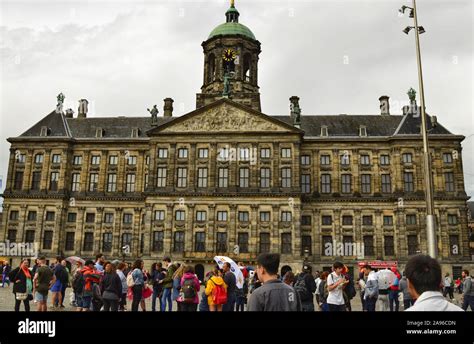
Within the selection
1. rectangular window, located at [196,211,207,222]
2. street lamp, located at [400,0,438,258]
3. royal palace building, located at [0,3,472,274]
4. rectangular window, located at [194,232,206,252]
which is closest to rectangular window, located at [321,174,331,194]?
royal palace building, located at [0,3,472,274]

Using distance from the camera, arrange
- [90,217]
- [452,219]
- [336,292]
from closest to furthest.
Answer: [336,292]
[452,219]
[90,217]

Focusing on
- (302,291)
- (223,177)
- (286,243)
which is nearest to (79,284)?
(302,291)

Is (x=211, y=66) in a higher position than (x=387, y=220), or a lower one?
higher

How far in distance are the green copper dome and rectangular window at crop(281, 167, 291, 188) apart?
58.5ft

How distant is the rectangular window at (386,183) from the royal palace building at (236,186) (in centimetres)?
11

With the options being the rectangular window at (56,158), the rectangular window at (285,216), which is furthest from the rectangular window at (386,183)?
the rectangular window at (56,158)

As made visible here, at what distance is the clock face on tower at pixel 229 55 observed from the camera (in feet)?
176

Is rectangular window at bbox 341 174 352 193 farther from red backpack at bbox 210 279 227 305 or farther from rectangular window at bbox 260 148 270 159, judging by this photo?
red backpack at bbox 210 279 227 305

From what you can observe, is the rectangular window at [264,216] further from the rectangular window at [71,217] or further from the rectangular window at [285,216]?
the rectangular window at [71,217]

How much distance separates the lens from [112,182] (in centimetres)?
5309

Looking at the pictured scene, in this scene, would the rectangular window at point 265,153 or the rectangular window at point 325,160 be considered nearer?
the rectangular window at point 265,153

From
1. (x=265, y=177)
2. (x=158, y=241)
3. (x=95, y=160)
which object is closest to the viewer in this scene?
(x=158, y=241)

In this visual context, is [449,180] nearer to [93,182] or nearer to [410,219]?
[410,219]

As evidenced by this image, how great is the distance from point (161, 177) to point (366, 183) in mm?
22499
